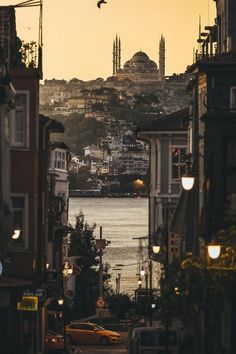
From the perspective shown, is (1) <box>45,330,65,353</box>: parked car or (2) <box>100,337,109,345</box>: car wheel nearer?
(1) <box>45,330,65,353</box>: parked car

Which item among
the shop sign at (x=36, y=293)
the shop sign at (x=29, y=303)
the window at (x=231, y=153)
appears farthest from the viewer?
the window at (x=231, y=153)

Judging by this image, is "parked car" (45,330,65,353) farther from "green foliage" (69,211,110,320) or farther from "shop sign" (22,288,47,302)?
"green foliage" (69,211,110,320)

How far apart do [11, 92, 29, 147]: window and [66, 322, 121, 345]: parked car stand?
61.3 feet

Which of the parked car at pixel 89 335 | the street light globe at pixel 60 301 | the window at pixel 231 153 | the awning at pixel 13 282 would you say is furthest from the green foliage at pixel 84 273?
the window at pixel 231 153

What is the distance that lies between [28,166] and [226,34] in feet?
45.6

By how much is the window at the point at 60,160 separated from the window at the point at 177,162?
356 inches

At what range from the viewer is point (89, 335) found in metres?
67.2

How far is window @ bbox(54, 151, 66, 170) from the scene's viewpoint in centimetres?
8431

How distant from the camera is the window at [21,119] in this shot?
1921 inches

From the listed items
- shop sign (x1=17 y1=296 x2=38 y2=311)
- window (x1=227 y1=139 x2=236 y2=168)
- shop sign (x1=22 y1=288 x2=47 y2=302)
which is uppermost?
window (x1=227 y1=139 x2=236 y2=168)

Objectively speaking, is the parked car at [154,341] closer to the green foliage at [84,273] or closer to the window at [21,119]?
the window at [21,119]

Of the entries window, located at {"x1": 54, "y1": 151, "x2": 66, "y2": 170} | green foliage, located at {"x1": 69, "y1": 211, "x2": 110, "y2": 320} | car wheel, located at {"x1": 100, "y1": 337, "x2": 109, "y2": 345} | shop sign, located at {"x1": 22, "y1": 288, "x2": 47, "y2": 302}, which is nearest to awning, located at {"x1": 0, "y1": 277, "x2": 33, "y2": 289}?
shop sign, located at {"x1": 22, "y1": 288, "x2": 47, "y2": 302}

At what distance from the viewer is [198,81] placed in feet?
173

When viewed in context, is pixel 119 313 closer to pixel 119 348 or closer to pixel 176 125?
pixel 176 125
